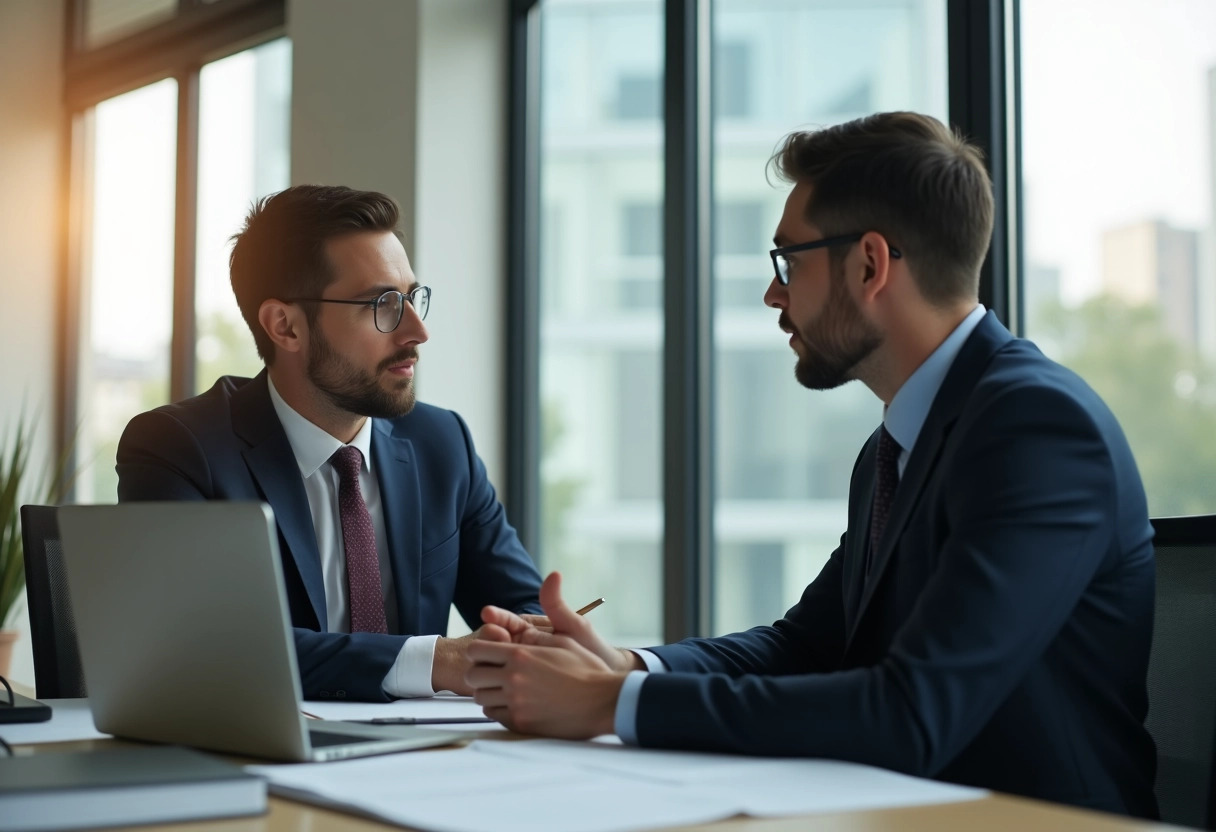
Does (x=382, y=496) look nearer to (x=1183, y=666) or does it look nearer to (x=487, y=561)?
(x=487, y=561)

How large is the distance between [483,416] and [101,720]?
102 inches

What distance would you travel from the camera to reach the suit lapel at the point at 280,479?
2111 millimetres

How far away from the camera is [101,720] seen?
4.61 ft

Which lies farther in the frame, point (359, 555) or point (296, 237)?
point (296, 237)

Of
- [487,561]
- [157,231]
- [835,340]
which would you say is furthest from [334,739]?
[157,231]

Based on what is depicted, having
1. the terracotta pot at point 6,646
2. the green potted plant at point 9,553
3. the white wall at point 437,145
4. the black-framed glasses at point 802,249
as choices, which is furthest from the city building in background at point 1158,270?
the terracotta pot at point 6,646

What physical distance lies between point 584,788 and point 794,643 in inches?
33.8

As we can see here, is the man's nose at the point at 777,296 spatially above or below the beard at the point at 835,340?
above

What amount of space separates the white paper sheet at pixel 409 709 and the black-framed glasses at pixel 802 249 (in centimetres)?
72

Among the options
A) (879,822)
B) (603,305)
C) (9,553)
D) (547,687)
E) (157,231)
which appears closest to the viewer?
(879,822)

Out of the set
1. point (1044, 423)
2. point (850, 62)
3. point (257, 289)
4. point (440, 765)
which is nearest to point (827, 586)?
point (1044, 423)

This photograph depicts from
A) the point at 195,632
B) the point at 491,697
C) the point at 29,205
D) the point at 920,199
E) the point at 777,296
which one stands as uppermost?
the point at 29,205

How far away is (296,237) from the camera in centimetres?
253

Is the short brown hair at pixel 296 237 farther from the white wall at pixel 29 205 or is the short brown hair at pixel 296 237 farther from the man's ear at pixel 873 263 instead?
the white wall at pixel 29 205
